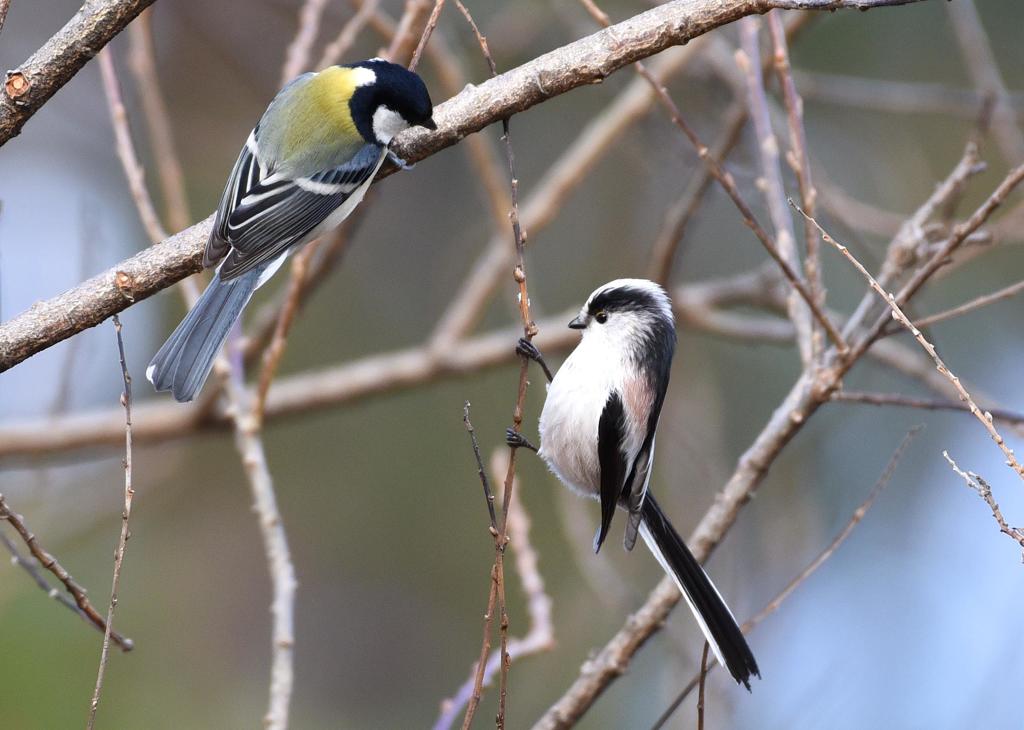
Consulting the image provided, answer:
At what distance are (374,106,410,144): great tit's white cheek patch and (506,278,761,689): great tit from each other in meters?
0.56

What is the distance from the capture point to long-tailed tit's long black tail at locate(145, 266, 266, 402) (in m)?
2.14

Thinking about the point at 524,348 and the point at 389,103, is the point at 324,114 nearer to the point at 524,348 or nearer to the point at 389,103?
the point at 389,103

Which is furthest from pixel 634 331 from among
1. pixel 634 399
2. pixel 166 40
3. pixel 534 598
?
pixel 166 40

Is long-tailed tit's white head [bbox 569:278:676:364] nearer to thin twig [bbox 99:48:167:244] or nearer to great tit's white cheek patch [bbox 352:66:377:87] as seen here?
great tit's white cheek patch [bbox 352:66:377:87]

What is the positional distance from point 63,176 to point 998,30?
603cm

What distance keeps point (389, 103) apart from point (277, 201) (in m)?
0.38

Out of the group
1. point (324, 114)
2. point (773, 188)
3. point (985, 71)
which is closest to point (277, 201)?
point (324, 114)

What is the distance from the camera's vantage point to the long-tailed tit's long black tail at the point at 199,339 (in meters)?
2.14

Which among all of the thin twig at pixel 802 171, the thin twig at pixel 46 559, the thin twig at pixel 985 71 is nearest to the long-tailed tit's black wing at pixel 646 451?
the thin twig at pixel 802 171

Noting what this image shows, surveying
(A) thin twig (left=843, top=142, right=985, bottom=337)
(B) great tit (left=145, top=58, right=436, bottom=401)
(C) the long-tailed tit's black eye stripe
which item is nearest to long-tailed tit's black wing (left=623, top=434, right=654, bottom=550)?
(C) the long-tailed tit's black eye stripe

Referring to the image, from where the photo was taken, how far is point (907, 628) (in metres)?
2.94

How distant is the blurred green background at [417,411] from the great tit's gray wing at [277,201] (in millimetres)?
1556

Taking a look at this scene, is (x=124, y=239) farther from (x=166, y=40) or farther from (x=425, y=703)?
(x=425, y=703)

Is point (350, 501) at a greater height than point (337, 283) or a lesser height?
lesser
